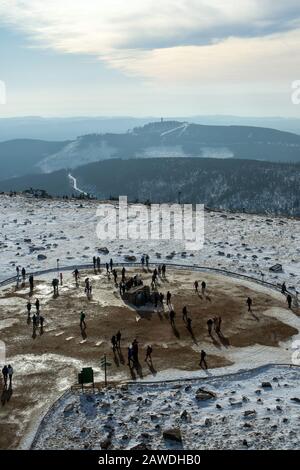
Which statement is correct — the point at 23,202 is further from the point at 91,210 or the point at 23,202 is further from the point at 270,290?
the point at 270,290

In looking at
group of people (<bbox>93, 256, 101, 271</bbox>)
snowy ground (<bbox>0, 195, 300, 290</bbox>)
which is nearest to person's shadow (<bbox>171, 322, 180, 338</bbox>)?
snowy ground (<bbox>0, 195, 300, 290</bbox>)

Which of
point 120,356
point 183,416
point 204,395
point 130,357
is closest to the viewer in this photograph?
point 183,416

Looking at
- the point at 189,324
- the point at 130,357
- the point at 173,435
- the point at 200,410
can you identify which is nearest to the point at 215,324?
the point at 189,324

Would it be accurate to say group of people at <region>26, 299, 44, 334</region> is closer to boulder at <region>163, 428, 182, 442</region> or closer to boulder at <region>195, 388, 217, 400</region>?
boulder at <region>195, 388, 217, 400</region>

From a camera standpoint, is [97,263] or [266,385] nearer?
[266,385]

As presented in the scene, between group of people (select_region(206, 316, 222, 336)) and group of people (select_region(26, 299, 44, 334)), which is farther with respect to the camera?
group of people (select_region(26, 299, 44, 334))

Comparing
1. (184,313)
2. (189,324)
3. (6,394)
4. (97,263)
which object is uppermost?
(97,263)

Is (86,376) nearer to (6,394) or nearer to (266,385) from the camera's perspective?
(6,394)
